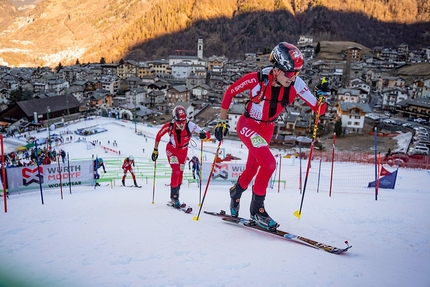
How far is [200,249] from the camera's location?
4613 mm

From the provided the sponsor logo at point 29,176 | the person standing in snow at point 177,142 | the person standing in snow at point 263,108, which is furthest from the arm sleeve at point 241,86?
the sponsor logo at point 29,176

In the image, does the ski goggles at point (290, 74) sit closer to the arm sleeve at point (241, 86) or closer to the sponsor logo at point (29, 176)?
the arm sleeve at point (241, 86)

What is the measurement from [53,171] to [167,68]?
261 feet

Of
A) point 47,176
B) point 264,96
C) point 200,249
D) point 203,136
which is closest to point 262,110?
point 264,96

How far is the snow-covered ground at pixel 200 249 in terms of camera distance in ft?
12.7

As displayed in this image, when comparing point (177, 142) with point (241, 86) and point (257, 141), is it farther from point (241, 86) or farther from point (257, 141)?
point (257, 141)

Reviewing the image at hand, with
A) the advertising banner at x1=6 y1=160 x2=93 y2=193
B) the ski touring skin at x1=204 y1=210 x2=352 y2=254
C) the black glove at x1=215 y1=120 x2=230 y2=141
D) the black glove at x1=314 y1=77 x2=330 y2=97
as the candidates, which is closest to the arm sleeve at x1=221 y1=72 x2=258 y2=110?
the black glove at x1=215 y1=120 x2=230 y2=141

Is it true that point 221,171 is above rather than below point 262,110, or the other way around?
below

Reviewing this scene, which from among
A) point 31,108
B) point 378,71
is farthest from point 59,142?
point 378,71

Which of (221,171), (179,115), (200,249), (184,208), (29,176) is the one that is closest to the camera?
(200,249)

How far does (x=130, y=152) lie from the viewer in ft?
102

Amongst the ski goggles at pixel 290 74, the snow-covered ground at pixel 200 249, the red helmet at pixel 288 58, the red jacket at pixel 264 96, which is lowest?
the snow-covered ground at pixel 200 249

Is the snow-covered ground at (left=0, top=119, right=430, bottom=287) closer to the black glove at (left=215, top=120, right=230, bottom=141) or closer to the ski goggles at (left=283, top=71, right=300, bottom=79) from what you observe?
the black glove at (left=215, top=120, right=230, bottom=141)

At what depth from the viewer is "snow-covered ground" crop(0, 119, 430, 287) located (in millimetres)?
3881
